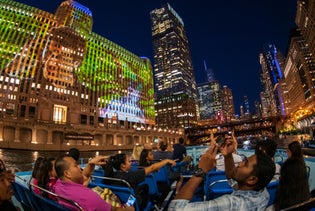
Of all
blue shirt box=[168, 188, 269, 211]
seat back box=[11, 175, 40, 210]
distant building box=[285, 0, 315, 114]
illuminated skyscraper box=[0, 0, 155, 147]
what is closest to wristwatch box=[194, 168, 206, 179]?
blue shirt box=[168, 188, 269, 211]

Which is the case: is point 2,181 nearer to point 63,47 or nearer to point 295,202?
point 295,202

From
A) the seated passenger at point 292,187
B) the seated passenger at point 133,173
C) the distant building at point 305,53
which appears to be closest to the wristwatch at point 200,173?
the seated passenger at point 292,187

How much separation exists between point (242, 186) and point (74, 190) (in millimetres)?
2146

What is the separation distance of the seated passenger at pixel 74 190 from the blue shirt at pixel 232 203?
1.54 meters

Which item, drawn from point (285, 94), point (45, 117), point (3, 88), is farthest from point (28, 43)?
point (285, 94)

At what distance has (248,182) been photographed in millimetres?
1996

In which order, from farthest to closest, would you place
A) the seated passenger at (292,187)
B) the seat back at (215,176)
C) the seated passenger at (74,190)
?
A: the seat back at (215,176), the seated passenger at (74,190), the seated passenger at (292,187)

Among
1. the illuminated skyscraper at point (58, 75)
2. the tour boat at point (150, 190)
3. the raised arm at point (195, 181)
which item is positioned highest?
the illuminated skyscraper at point (58, 75)

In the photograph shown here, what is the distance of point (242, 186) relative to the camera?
202cm

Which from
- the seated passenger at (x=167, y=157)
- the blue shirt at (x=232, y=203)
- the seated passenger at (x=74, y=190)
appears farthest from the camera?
the seated passenger at (x=167, y=157)

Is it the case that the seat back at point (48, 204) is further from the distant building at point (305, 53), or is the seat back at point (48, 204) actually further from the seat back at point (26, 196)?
the distant building at point (305, 53)

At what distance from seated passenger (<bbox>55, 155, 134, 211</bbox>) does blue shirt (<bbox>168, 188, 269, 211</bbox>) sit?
154 centimetres

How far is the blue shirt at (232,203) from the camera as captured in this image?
1632mm

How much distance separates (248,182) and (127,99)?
354 ft
